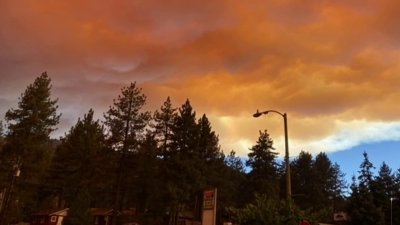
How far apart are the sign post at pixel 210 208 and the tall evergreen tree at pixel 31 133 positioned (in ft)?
127

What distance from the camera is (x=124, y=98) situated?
65375 millimetres

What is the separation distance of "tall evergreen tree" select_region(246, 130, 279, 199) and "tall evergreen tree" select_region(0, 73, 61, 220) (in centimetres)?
3644

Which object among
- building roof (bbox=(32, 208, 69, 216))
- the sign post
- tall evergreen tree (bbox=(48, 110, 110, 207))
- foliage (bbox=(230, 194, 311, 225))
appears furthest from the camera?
building roof (bbox=(32, 208, 69, 216))

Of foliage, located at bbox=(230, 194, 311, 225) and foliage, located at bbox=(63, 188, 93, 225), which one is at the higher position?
foliage, located at bbox=(63, 188, 93, 225)

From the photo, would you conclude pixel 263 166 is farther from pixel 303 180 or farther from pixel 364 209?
pixel 303 180

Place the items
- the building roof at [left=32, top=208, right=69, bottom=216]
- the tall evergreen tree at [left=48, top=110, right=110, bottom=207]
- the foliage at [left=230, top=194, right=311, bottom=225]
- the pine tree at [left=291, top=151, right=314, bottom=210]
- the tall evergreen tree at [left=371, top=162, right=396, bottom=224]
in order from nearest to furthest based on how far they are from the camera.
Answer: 1. the foliage at [left=230, top=194, right=311, bottom=225]
2. the tall evergreen tree at [left=48, top=110, right=110, bottom=207]
3. the building roof at [left=32, top=208, right=69, bottom=216]
4. the tall evergreen tree at [left=371, top=162, right=396, bottom=224]
5. the pine tree at [left=291, top=151, right=314, bottom=210]

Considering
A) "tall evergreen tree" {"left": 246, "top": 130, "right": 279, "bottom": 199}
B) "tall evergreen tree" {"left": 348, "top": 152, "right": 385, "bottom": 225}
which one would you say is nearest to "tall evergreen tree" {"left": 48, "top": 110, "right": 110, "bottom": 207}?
"tall evergreen tree" {"left": 246, "top": 130, "right": 279, "bottom": 199}

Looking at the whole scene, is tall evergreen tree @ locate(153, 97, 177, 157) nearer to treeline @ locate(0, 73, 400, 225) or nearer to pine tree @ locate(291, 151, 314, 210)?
treeline @ locate(0, 73, 400, 225)

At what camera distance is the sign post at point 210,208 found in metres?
22.2

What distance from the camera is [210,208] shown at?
22.6m

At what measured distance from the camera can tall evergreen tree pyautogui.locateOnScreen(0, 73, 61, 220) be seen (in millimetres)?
56531

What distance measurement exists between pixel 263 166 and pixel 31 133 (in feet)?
134

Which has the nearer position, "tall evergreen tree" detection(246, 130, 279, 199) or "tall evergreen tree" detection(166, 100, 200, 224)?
"tall evergreen tree" detection(166, 100, 200, 224)

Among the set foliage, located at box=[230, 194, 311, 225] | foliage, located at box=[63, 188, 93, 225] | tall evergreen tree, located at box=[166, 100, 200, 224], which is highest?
tall evergreen tree, located at box=[166, 100, 200, 224]
